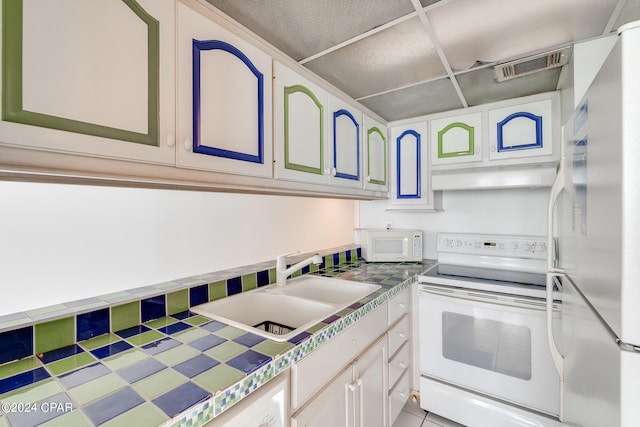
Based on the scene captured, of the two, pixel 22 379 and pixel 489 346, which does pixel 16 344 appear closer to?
pixel 22 379

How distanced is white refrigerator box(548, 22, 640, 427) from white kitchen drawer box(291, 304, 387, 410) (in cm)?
73

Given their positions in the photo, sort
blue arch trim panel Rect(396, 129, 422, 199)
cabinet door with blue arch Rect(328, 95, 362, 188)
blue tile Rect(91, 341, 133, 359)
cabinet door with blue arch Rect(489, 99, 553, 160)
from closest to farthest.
Result: 1. blue tile Rect(91, 341, 133, 359)
2. cabinet door with blue arch Rect(328, 95, 362, 188)
3. cabinet door with blue arch Rect(489, 99, 553, 160)
4. blue arch trim panel Rect(396, 129, 422, 199)

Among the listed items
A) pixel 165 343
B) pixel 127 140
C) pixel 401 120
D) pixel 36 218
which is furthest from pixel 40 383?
pixel 401 120

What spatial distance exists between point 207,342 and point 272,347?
0.22 meters

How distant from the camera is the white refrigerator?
1.70 feet

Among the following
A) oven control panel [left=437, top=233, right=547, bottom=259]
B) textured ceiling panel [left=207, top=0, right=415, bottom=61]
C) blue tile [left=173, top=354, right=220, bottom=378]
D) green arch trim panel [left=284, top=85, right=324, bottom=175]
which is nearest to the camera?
blue tile [left=173, top=354, right=220, bottom=378]

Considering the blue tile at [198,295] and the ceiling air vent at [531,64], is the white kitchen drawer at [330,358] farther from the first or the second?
the ceiling air vent at [531,64]

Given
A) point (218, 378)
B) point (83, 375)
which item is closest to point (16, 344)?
point (83, 375)

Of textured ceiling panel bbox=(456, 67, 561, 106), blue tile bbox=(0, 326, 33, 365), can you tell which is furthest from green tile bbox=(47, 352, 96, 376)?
textured ceiling panel bbox=(456, 67, 561, 106)

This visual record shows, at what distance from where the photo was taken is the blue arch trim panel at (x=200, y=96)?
962 millimetres

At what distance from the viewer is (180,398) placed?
25.0 inches

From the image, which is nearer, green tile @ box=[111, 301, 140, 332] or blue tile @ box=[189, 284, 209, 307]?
green tile @ box=[111, 301, 140, 332]

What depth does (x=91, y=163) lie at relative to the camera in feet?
2.41

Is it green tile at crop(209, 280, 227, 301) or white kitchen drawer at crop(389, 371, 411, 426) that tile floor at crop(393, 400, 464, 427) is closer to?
white kitchen drawer at crop(389, 371, 411, 426)
